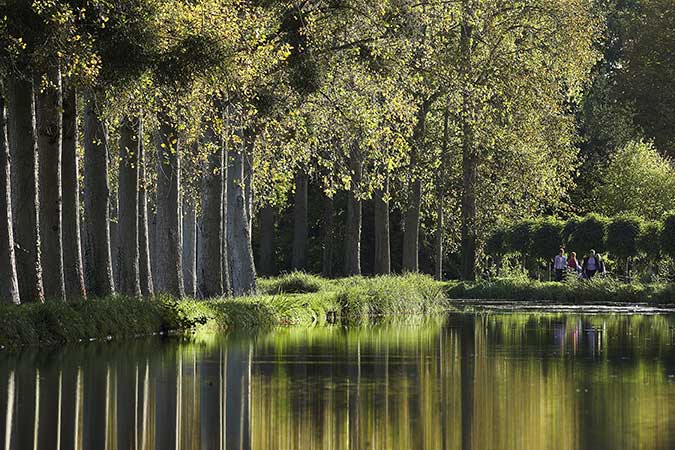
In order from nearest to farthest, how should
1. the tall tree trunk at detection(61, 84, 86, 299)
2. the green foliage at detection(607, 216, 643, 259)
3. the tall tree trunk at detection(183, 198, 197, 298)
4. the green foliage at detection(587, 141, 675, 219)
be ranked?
the tall tree trunk at detection(61, 84, 86, 299) → the tall tree trunk at detection(183, 198, 197, 298) → the green foliage at detection(607, 216, 643, 259) → the green foliage at detection(587, 141, 675, 219)

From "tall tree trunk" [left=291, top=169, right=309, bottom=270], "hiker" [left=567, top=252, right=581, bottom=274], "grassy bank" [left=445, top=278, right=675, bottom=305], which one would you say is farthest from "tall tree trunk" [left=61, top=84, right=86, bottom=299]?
"tall tree trunk" [left=291, top=169, right=309, bottom=270]

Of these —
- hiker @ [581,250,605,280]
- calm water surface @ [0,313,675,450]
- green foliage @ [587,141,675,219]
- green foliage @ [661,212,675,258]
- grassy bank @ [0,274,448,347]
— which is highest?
green foliage @ [587,141,675,219]

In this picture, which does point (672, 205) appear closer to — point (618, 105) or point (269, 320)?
point (618, 105)

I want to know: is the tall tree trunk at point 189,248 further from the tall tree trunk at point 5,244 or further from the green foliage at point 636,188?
the green foliage at point 636,188

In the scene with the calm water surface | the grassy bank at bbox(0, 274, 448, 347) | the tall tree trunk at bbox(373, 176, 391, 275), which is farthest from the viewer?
the tall tree trunk at bbox(373, 176, 391, 275)

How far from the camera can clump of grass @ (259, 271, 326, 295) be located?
47000 millimetres

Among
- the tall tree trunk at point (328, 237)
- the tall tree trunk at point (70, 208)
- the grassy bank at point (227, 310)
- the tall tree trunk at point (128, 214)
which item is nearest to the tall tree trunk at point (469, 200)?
the grassy bank at point (227, 310)

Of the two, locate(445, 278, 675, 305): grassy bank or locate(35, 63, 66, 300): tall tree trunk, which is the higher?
locate(35, 63, 66, 300): tall tree trunk

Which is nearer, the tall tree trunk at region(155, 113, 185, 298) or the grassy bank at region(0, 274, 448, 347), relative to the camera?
the grassy bank at region(0, 274, 448, 347)

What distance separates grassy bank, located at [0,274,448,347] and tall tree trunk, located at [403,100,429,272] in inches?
381

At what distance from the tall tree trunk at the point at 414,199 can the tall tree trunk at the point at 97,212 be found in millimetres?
26478

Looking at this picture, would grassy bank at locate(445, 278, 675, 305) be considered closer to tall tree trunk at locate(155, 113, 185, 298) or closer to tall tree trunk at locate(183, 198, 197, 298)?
tall tree trunk at locate(183, 198, 197, 298)

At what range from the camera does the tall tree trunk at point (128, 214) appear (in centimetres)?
3359

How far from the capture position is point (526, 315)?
42812 millimetres
